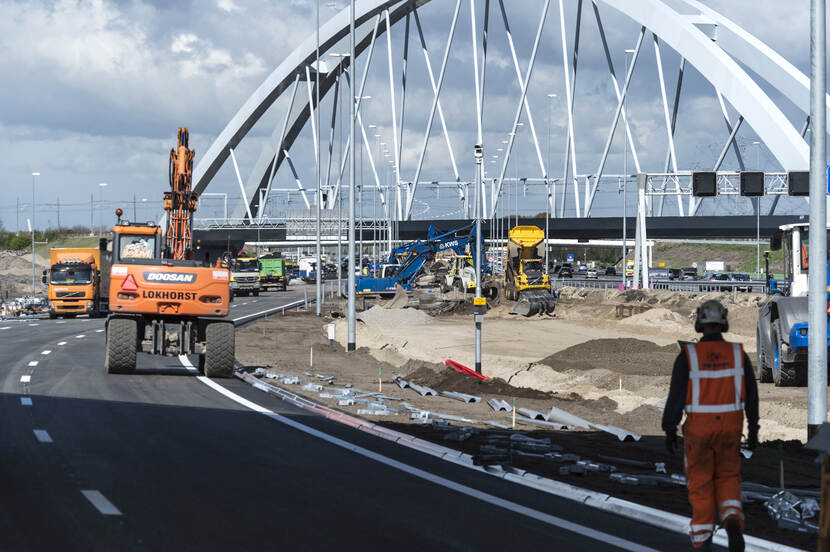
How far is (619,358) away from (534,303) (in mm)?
23706

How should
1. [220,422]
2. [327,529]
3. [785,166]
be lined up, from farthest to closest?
[785,166], [220,422], [327,529]

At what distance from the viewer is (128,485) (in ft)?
34.6

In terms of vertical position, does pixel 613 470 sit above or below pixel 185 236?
below

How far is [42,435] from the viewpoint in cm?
1397

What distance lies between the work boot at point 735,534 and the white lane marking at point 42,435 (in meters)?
8.61

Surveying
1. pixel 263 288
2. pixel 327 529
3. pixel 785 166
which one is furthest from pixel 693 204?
pixel 327 529

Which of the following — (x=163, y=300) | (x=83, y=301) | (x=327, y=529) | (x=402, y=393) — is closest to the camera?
(x=327, y=529)

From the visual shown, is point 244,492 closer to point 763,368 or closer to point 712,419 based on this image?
point 712,419

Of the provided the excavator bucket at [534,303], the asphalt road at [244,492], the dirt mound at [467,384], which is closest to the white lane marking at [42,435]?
the asphalt road at [244,492]

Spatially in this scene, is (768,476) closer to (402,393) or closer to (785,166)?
(402,393)

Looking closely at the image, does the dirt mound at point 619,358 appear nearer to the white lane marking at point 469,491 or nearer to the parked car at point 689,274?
the white lane marking at point 469,491

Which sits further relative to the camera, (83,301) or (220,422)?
(83,301)

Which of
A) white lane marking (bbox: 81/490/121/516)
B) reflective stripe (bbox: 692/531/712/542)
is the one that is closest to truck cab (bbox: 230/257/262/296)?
white lane marking (bbox: 81/490/121/516)

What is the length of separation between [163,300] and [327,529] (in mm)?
14585
